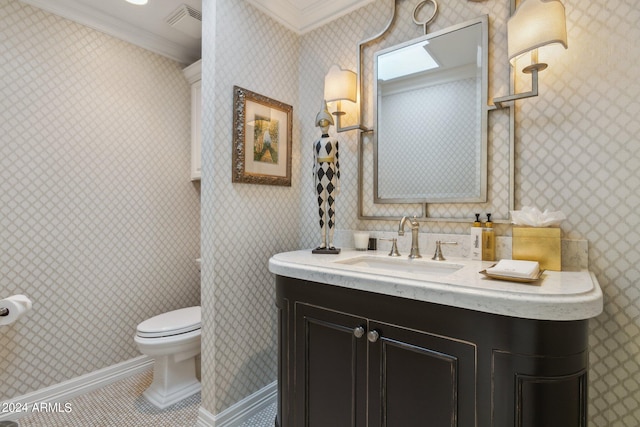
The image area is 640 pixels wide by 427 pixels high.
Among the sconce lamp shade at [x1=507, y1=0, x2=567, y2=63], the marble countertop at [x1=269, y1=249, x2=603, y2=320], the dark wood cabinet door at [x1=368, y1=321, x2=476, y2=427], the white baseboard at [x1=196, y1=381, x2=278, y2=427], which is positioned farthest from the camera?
the white baseboard at [x1=196, y1=381, x2=278, y2=427]

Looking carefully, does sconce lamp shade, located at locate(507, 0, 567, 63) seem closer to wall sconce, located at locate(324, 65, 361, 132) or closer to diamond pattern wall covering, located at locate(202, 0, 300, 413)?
wall sconce, located at locate(324, 65, 361, 132)

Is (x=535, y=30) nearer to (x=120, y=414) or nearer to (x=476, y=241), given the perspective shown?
(x=476, y=241)

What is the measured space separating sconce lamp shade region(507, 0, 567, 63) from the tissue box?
71 cm

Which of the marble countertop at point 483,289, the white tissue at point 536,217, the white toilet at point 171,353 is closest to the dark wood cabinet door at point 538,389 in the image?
the marble countertop at point 483,289

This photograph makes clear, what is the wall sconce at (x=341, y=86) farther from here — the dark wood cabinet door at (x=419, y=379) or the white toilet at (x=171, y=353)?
the white toilet at (x=171, y=353)

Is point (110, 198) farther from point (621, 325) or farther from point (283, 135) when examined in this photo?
point (621, 325)

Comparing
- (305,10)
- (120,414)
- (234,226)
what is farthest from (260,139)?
(120,414)

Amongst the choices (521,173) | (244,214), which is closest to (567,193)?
(521,173)

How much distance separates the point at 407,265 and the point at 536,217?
1.84 ft

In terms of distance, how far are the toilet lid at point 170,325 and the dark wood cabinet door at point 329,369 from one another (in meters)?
0.97

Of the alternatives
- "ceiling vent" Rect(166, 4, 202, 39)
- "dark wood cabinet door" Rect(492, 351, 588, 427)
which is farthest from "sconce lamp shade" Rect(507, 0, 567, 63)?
"ceiling vent" Rect(166, 4, 202, 39)

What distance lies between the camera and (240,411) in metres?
1.71

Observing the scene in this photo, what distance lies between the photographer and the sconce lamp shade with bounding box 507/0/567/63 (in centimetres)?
116

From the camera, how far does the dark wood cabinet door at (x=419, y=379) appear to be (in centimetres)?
91
